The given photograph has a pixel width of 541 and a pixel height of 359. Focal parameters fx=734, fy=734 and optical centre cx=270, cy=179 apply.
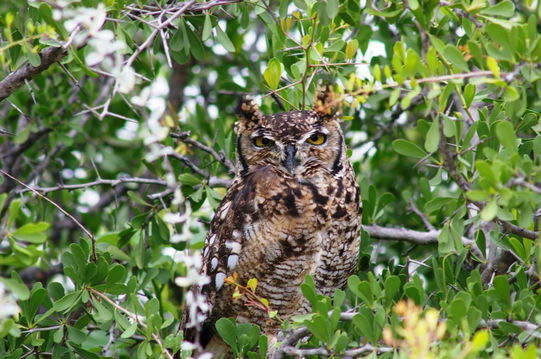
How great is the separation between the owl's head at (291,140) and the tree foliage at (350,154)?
0.37 ft

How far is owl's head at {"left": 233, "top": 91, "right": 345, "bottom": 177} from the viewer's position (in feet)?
10.5

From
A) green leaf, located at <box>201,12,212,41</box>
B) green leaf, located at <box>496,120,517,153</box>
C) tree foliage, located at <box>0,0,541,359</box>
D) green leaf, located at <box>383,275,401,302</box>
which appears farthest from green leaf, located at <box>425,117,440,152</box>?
green leaf, located at <box>201,12,212,41</box>

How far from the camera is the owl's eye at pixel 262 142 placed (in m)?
3.29

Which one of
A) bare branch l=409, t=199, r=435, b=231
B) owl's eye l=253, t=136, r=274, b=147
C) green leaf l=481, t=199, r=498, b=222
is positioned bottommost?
bare branch l=409, t=199, r=435, b=231

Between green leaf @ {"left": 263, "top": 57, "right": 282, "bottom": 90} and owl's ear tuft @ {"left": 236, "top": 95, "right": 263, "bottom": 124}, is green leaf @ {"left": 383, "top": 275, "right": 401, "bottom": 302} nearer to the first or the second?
green leaf @ {"left": 263, "top": 57, "right": 282, "bottom": 90}

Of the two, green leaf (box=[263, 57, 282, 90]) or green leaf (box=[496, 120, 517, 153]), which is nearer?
green leaf (box=[496, 120, 517, 153])

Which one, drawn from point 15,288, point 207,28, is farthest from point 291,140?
point 15,288

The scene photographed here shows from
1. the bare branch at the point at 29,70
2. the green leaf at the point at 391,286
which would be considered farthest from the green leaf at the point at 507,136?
the bare branch at the point at 29,70

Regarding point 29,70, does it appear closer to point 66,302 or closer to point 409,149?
point 66,302

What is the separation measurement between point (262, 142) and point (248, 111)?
0.15 metres

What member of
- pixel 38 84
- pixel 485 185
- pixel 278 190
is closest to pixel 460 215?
pixel 485 185

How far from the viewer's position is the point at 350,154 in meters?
3.35

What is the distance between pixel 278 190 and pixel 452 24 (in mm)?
1430

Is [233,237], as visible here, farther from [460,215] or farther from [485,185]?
[485,185]
